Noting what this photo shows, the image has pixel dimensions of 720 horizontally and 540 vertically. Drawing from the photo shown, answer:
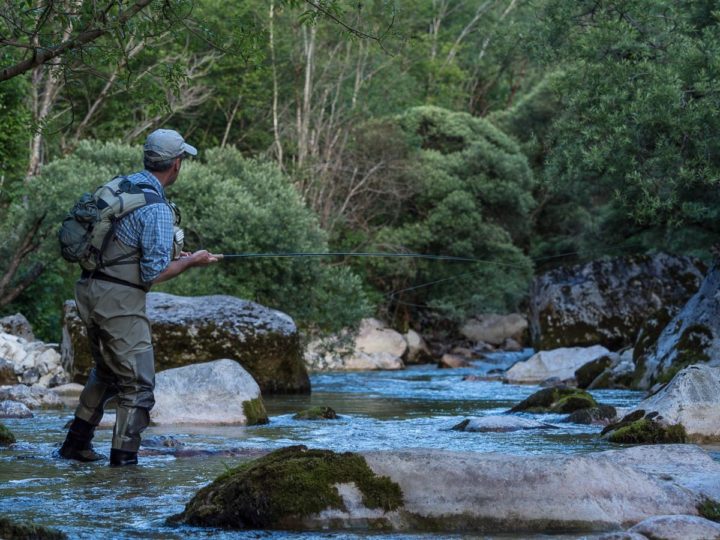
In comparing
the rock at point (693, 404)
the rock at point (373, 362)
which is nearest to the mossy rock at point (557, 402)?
the rock at point (693, 404)

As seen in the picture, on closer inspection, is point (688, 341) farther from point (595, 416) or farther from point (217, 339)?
point (217, 339)

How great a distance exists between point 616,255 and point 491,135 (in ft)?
36.2

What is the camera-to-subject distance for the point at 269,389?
49.9ft

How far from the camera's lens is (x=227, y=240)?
19.1 meters

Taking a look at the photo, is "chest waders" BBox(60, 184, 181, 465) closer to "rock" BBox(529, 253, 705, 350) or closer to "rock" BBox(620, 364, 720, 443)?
"rock" BBox(620, 364, 720, 443)

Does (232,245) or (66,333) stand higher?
(232,245)

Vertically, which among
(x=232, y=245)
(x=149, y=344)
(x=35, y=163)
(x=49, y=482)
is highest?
(x=35, y=163)

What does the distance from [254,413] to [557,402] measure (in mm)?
3212

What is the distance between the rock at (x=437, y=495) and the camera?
4.84 meters

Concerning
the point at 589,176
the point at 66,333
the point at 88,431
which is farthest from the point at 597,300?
the point at 88,431

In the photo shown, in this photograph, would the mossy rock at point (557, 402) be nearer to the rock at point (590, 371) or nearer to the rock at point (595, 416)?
the rock at point (595, 416)

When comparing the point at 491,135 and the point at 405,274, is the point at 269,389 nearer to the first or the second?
the point at 405,274

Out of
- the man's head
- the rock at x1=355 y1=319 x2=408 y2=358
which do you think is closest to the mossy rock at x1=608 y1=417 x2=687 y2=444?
the man's head

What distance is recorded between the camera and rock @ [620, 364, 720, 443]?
28.1 ft
